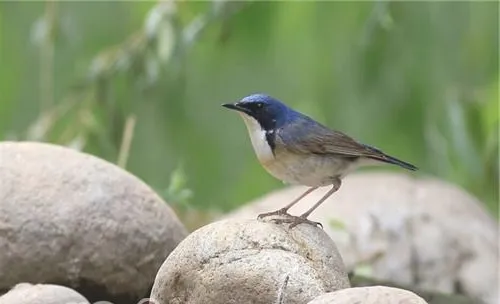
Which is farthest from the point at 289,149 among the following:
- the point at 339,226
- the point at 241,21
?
the point at 241,21

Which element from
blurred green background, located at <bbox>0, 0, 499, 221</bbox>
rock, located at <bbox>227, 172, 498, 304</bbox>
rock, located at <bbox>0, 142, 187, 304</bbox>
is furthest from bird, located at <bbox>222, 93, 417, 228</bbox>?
blurred green background, located at <bbox>0, 0, 499, 221</bbox>

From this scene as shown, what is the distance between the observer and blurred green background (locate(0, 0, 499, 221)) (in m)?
4.00

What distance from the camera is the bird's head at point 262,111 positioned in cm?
245

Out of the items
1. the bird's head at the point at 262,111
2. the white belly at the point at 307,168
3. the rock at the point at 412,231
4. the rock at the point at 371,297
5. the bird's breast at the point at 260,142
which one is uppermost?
the bird's head at the point at 262,111

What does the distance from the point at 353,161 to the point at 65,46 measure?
7.68ft

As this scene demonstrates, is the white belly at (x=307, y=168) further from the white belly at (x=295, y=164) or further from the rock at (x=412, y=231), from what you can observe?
the rock at (x=412, y=231)

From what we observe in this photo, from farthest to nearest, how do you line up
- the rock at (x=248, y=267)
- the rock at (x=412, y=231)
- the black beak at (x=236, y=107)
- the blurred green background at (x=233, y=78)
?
the blurred green background at (x=233, y=78), the rock at (x=412, y=231), the black beak at (x=236, y=107), the rock at (x=248, y=267)

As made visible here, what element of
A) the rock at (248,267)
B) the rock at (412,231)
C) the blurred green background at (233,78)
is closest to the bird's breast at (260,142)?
the rock at (248,267)

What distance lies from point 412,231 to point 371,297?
2.08 metres

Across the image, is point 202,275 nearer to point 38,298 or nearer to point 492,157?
point 38,298

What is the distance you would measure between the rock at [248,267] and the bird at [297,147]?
243mm

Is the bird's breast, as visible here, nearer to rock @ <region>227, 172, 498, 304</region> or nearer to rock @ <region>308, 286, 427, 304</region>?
rock @ <region>308, 286, 427, 304</region>

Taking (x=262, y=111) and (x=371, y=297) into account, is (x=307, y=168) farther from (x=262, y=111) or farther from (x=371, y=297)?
(x=371, y=297)

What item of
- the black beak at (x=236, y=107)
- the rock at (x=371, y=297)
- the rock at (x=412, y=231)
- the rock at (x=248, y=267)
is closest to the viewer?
the rock at (x=371, y=297)
